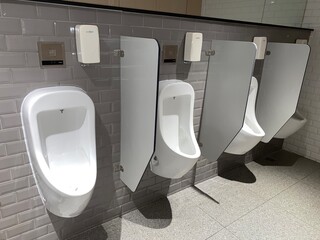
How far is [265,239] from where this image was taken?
1.89 meters

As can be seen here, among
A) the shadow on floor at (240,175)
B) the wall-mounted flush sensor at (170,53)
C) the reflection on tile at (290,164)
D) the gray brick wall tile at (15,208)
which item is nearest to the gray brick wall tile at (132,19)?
the wall-mounted flush sensor at (170,53)

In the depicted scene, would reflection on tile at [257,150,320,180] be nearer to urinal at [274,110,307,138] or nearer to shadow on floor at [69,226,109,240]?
urinal at [274,110,307,138]

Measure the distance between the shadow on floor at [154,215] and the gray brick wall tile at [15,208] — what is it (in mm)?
791

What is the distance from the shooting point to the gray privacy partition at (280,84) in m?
2.39

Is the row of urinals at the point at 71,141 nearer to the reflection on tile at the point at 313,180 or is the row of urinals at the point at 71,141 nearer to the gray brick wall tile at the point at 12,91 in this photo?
the gray brick wall tile at the point at 12,91

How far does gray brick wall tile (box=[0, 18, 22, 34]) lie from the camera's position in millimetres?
1217

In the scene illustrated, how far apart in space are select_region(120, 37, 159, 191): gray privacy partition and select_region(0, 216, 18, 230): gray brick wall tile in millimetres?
747

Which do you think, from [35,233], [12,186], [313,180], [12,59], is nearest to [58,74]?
[12,59]

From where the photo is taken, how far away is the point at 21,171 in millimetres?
1464

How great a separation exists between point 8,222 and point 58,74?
952 mm

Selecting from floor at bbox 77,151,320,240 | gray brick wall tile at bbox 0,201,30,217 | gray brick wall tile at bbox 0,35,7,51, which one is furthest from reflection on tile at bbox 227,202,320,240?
gray brick wall tile at bbox 0,35,7,51

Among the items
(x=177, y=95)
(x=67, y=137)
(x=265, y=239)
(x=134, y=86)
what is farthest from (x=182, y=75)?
(x=265, y=239)

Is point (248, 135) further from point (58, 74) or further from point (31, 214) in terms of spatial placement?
point (31, 214)

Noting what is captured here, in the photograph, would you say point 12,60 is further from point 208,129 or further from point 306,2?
point 306,2
